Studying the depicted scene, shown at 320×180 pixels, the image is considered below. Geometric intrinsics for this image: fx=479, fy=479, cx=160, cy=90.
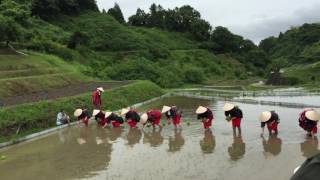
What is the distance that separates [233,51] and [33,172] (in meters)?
85.6

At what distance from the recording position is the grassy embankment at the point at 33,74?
33.4 m

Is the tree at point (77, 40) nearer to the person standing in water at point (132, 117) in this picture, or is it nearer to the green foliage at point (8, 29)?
the green foliage at point (8, 29)

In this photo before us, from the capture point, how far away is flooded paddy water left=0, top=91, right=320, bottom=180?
44.1 feet

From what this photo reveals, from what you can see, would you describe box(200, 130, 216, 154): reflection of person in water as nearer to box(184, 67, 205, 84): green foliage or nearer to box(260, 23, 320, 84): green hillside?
box(184, 67, 205, 84): green foliage

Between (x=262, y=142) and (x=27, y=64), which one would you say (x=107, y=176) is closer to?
(x=262, y=142)

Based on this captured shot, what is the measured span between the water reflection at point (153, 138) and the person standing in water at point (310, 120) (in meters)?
5.44

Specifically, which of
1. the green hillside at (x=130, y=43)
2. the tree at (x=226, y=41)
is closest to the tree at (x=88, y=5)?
the green hillside at (x=130, y=43)

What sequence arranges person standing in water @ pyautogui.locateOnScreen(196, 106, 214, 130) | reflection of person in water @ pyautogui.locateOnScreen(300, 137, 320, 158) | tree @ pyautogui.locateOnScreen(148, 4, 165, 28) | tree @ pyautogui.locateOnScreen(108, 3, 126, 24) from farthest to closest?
1. tree @ pyautogui.locateOnScreen(148, 4, 165, 28)
2. tree @ pyautogui.locateOnScreen(108, 3, 126, 24)
3. person standing in water @ pyautogui.locateOnScreen(196, 106, 214, 130)
4. reflection of person in water @ pyautogui.locateOnScreen(300, 137, 320, 158)

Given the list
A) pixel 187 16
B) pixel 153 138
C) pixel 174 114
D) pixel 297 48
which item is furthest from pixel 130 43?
pixel 153 138

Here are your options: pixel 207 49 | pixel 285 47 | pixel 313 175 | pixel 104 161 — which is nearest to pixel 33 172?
pixel 104 161

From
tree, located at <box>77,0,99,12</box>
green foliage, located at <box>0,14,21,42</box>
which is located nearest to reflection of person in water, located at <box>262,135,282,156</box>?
green foliage, located at <box>0,14,21,42</box>

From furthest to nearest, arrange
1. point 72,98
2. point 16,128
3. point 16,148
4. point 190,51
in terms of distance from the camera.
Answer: point 190,51
point 72,98
point 16,128
point 16,148

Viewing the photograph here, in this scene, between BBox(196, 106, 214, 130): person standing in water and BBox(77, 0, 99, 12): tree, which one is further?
BBox(77, 0, 99, 12): tree

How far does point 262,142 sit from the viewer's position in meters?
17.3
